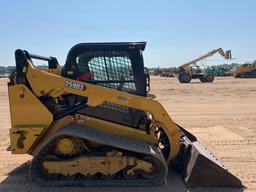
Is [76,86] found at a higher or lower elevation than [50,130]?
higher

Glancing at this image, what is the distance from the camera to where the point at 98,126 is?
20.1 feet

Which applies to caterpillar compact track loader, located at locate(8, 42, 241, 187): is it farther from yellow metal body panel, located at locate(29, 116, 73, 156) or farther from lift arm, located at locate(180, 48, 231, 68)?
lift arm, located at locate(180, 48, 231, 68)

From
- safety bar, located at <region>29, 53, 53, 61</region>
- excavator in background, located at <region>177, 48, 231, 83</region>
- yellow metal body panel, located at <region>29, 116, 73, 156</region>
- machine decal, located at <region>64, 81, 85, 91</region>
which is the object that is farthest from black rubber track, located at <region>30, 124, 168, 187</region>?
excavator in background, located at <region>177, 48, 231, 83</region>

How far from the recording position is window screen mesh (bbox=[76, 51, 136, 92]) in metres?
6.27

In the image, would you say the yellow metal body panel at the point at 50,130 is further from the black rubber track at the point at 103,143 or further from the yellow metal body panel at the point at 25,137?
the black rubber track at the point at 103,143

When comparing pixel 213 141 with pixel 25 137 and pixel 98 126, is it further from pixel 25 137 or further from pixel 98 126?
pixel 25 137

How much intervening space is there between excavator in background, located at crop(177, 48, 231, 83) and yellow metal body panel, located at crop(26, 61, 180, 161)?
104 ft

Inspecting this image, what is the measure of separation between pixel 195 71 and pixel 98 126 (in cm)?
3378

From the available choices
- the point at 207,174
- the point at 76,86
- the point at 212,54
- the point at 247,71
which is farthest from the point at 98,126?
the point at 247,71

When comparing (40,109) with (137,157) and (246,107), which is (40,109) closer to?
(137,157)

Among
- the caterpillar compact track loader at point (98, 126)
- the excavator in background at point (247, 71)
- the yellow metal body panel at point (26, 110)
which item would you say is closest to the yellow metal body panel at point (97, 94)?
the caterpillar compact track loader at point (98, 126)

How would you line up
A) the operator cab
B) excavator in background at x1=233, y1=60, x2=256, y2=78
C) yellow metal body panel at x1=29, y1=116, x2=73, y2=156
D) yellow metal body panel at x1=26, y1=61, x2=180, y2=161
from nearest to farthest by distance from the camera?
yellow metal body panel at x1=26, y1=61, x2=180, y2=161
yellow metal body panel at x1=29, y1=116, x2=73, y2=156
the operator cab
excavator in background at x1=233, y1=60, x2=256, y2=78

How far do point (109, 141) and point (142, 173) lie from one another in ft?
2.17

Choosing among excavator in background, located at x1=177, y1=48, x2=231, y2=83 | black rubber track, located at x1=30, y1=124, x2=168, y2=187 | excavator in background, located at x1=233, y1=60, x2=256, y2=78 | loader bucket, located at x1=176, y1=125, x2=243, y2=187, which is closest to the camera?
black rubber track, located at x1=30, y1=124, x2=168, y2=187
